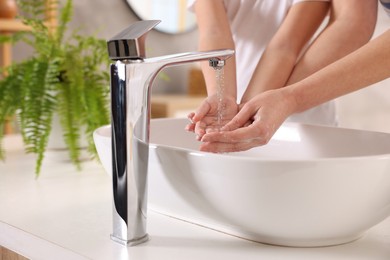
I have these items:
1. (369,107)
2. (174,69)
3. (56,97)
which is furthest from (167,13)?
(56,97)

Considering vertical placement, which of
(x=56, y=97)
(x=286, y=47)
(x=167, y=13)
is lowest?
(x=56, y=97)

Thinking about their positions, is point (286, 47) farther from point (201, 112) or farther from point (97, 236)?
point (97, 236)

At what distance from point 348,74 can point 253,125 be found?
0.18 metres

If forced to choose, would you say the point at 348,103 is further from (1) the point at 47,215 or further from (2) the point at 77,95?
(1) the point at 47,215

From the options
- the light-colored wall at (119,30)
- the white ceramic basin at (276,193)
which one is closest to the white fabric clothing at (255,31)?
the white ceramic basin at (276,193)

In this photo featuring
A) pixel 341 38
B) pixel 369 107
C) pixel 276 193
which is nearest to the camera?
pixel 276 193

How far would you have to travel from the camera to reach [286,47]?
1.24 m

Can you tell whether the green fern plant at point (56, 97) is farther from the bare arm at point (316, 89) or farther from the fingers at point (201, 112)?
the bare arm at point (316, 89)

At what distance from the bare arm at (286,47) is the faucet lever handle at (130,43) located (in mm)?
505

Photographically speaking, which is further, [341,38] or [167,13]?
[167,13]

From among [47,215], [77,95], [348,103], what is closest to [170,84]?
[348,103]

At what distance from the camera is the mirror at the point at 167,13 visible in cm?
349

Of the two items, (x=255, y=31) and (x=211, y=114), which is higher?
(x=255, y=31)

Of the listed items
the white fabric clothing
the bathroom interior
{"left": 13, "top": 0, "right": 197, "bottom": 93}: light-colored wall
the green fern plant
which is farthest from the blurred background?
the bathroom interior
